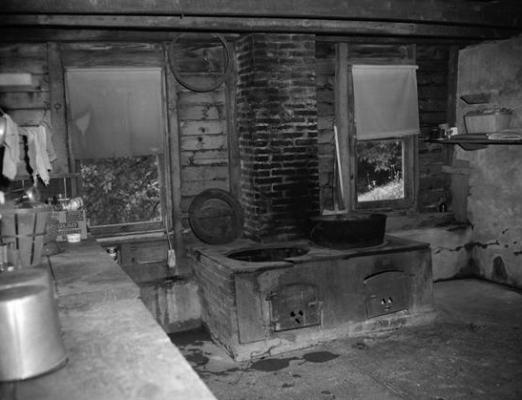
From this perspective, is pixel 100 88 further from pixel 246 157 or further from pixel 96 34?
pixel 246 157

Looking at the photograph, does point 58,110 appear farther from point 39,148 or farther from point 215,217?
point 215,217

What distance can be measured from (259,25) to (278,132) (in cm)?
112

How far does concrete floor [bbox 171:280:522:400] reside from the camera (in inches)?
176

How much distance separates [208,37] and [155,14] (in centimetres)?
135

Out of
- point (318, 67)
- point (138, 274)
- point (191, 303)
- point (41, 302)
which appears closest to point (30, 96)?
point (138, 274)

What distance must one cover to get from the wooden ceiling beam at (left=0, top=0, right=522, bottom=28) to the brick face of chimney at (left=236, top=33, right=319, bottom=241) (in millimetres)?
756

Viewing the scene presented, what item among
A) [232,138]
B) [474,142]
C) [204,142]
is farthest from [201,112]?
[474,142]

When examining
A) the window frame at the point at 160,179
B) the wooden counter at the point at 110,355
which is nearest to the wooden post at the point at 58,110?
the window frame at the point at 160,179

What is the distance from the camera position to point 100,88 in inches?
234

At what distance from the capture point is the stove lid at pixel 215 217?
6320mm

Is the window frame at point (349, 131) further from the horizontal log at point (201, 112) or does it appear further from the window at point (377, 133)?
the horizontal log at point (201, 112)

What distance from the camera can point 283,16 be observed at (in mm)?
5281

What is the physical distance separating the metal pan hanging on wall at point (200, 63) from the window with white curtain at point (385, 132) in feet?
5.62

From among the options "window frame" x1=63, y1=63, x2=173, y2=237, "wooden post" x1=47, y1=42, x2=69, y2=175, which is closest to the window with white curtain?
"window frame" x1=63, y1=63, x2=173, y2=237
